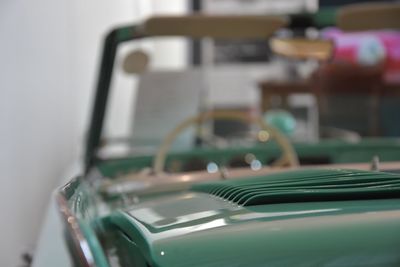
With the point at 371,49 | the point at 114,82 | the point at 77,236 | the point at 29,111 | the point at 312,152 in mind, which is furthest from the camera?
the point at 371,49

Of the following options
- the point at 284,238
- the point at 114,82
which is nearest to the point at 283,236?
the point at 284,238

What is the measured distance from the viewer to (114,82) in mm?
1660

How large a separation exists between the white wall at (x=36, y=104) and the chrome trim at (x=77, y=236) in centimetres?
30

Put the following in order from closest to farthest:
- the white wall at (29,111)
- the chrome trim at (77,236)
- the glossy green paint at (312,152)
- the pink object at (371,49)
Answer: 1. the chrome trim at (77,236)
2. the white wall at (29,111)
3. the glossy green paint at (312,152)
4. the pink object at (371,49)

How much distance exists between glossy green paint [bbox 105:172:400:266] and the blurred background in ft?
0.93

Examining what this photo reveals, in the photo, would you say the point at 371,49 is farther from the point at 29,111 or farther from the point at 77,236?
the point at 77,236

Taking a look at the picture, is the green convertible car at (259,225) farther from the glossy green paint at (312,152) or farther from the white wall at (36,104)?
the glossy green paint at (312,152)

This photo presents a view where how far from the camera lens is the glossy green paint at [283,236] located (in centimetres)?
27

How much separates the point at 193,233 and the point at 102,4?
1397 mm

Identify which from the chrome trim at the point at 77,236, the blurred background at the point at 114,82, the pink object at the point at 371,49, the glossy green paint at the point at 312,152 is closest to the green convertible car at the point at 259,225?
the chrome trim at the point at 77,236

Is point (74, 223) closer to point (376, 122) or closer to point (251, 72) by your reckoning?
point (376, 122)

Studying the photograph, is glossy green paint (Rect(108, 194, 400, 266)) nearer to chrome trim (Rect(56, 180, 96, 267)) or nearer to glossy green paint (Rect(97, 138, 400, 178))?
chrome trim (Rect(56, 180, 96, 267))

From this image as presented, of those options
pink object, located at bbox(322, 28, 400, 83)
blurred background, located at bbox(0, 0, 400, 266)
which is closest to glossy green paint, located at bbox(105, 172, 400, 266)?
blurred background, located at bbox(0, 0, 400, 266)

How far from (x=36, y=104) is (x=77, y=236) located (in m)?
0.63
